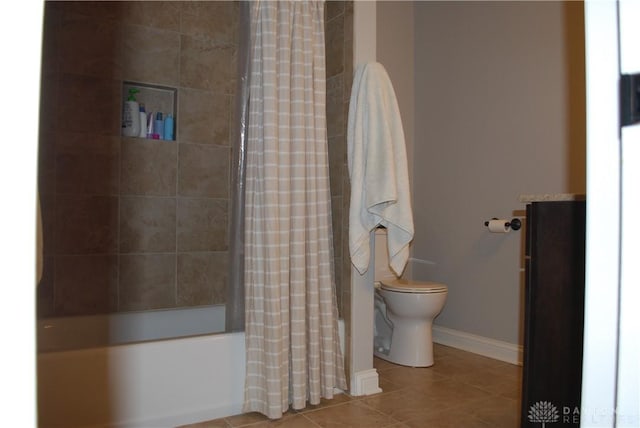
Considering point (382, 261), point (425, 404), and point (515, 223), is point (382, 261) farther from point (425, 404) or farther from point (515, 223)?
point (425, 404)

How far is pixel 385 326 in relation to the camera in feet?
10.4

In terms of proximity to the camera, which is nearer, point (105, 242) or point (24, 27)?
point (24, 27)

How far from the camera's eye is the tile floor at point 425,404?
1988 mm

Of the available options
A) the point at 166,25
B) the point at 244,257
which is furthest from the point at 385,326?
the point at 166,25

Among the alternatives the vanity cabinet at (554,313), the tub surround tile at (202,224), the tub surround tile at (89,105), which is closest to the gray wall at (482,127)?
the vanity cabinet at (554,313)

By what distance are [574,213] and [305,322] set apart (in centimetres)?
123

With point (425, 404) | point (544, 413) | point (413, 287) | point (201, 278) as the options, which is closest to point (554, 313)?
point (544, 413)

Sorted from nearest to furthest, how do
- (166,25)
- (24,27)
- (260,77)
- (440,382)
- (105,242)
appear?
1. (24,27)
2. (260,77)
3. (440,382)
4. (105,242)
5. (166,25)

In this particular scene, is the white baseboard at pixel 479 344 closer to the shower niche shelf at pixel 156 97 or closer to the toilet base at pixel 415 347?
the toilet base at pixel 415 347

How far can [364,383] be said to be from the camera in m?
2.32

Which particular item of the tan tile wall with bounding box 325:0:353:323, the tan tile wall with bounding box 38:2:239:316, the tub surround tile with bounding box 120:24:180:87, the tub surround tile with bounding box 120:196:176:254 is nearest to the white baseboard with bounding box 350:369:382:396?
the tan tile wall with bounding box 325:0:353:323

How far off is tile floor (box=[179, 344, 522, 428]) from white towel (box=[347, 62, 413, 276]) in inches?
26.5

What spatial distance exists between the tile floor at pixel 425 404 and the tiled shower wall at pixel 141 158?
1.69 ft
